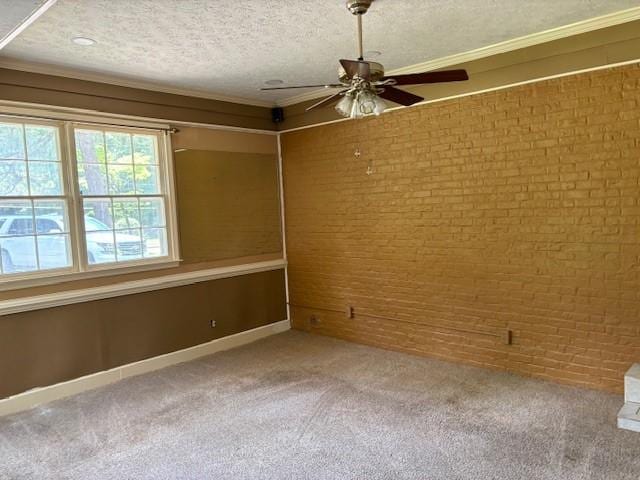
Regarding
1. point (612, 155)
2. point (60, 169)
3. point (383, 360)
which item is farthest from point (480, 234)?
point (60, 169)

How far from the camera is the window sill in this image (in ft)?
12.1

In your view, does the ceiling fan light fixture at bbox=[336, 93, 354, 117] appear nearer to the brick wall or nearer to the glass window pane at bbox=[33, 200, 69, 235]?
the brick wall

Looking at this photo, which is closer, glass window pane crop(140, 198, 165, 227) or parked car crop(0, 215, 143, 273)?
parked car crop(0, 215, 143, 273)

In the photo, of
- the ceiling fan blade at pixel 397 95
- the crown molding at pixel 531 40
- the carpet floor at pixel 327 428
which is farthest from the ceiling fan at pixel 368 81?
the carpet floor at pixel 327 428

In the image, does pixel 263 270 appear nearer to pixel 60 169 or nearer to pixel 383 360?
pixel 383 360

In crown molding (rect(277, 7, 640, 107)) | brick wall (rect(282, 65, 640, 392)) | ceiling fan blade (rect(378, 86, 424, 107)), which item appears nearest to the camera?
ceiling fan blade (rect(378, 86, 424, 107))

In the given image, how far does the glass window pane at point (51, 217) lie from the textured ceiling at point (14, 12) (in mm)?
1511

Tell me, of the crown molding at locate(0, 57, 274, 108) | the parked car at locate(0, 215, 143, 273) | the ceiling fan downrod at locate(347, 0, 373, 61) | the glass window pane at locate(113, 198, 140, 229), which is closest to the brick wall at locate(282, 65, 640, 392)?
the crown molding at locate(0, 57, 274, 108)

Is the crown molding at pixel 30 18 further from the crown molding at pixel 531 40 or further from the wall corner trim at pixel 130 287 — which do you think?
the crown molding at pixel 531 40

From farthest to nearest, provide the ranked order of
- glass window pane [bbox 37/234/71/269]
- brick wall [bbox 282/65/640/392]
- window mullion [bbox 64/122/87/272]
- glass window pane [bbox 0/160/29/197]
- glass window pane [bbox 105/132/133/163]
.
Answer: glass window pane [bbox 105/132/133/163] → window mullion [bbox 64/122/87/272] → glass window pane [bbox 37/234/71/269] → glass window pane [bbox 0/160/29/197] → brick wall [bbox 282/65/640/392]

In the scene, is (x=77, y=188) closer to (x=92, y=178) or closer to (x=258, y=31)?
(x=92, y=178)

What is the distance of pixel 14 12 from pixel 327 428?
3.07 metres

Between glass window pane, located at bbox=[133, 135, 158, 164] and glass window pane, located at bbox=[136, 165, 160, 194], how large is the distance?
0.22 feet

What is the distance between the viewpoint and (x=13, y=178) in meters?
3.71
